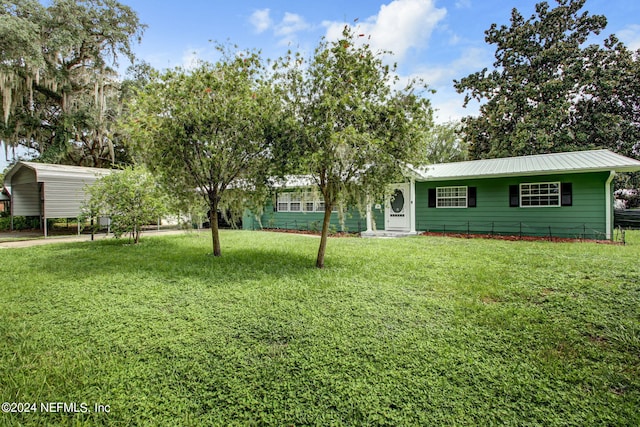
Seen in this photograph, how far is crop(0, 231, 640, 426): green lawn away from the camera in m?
2.29

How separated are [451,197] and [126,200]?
1107cm

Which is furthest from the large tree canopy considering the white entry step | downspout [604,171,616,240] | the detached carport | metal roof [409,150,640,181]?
downspout [604,171,616,240]

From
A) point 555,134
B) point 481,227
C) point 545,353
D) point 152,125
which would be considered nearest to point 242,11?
point 152,125

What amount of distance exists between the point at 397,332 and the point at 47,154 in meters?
20.1

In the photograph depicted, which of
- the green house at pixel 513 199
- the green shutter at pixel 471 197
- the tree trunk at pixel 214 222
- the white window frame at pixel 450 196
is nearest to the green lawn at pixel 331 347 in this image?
the tree trunk at pixel 214 222

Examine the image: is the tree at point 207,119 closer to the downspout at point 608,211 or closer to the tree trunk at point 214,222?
the tree trunk at point 214,222

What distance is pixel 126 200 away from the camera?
27.8 feet

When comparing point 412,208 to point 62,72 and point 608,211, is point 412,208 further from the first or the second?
point 62,72

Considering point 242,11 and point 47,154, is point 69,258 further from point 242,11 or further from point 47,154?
point 47,154

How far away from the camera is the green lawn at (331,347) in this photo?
2285mm

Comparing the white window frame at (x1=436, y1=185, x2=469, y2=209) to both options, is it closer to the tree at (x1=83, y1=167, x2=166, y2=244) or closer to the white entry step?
the white entry step

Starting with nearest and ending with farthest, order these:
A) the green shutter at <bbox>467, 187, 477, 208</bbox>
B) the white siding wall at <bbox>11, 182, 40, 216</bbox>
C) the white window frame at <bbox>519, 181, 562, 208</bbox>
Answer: the white window frame at <bbox>519, 181, 562, 208</bbox> → the green shutter at <bbox>467, 187, 477, 208</bbox> → the white siding wall at <bbox>11, 182, 40, 216</bbox>

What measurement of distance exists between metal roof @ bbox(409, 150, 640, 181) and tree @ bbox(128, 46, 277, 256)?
4816 mm

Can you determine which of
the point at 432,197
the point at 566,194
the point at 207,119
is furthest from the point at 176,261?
the point at 566,194
